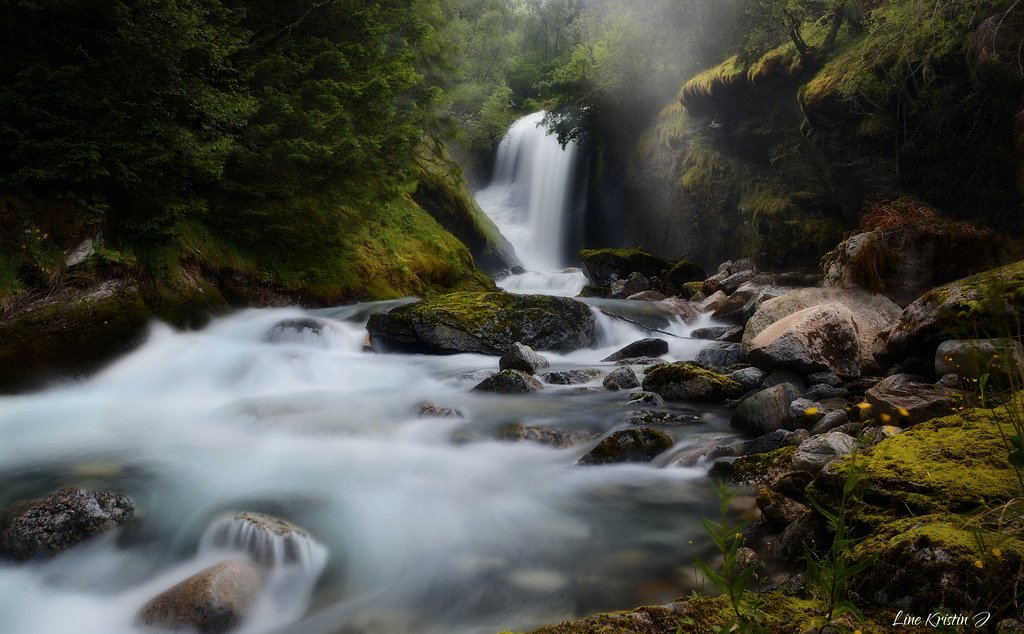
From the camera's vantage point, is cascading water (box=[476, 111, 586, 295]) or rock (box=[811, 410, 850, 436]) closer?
rock (box=[811, 410, 850, 436])

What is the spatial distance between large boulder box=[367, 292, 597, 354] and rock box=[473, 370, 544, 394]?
189cm

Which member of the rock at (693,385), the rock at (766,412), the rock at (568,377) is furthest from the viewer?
the rock at (568,377)

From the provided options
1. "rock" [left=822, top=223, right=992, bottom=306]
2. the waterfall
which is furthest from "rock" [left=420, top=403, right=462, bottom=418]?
the waterfall

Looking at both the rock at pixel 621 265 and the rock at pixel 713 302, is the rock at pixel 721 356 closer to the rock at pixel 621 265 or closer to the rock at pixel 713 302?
the rock at pixel 713 302

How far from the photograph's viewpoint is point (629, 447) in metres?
4.89

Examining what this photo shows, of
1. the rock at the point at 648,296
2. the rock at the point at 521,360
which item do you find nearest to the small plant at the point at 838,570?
the rock at the point at 521,360

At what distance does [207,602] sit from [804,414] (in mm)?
4526

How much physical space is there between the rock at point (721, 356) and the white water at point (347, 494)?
6.87 ft

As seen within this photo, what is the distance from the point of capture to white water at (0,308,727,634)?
9.92ft

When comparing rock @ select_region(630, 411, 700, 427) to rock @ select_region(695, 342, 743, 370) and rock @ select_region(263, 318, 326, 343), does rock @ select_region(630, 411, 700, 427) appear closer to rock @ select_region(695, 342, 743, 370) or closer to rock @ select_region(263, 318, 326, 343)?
rock @ select_region(695, 342, 743, 370)

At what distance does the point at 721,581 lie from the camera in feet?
4.10

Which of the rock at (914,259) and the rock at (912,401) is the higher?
the rock at (914,259)

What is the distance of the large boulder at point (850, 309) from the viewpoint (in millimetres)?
7035

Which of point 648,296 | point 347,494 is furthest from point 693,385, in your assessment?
point 648,296
